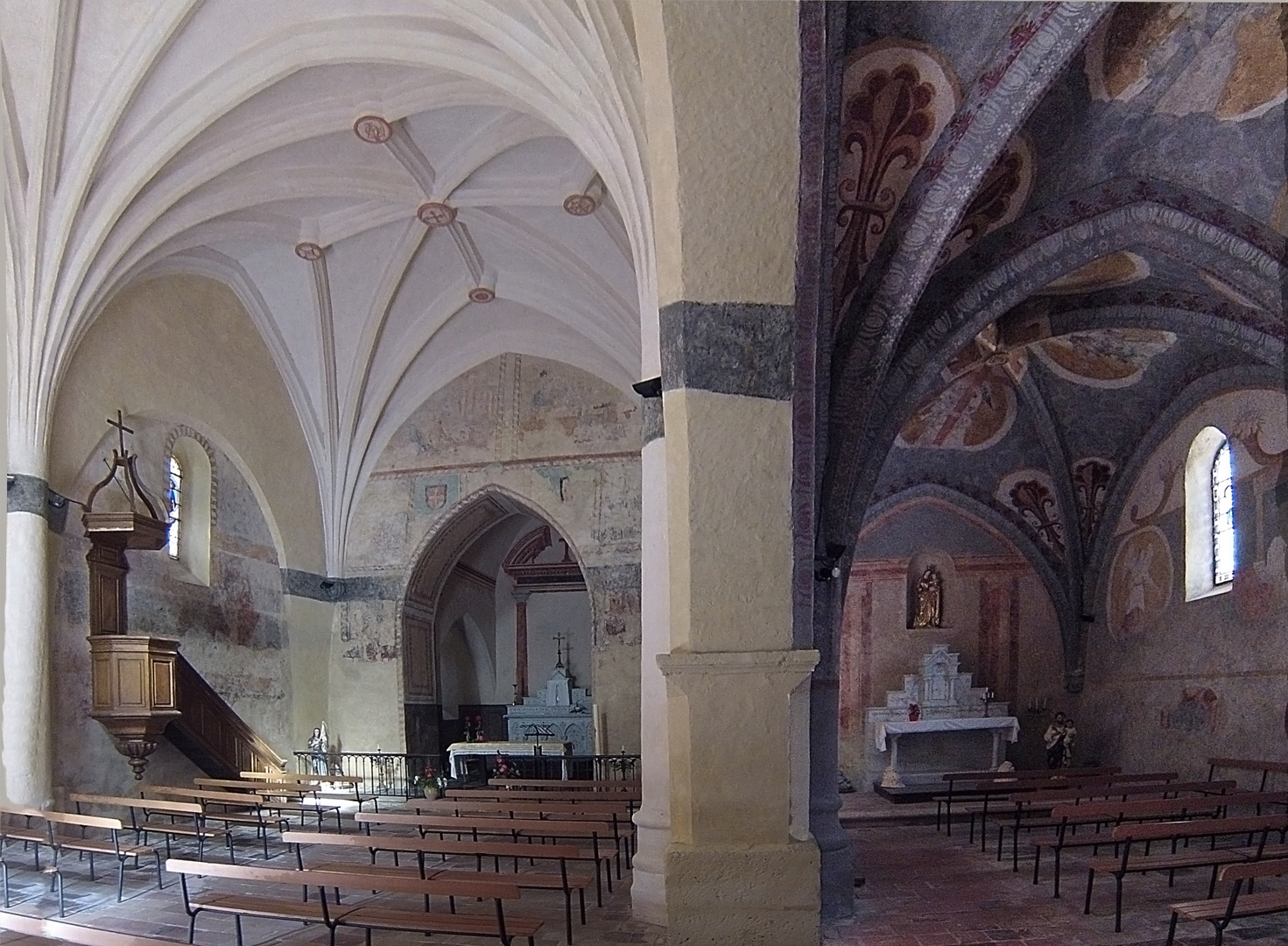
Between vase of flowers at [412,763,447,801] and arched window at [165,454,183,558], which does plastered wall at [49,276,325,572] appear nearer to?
arched window at [165,454,183,558]

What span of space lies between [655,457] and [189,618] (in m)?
8.74

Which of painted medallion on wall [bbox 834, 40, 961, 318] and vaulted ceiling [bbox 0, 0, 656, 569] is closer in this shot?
painted medallion on wall [bbox 834, 40, 961, 318]

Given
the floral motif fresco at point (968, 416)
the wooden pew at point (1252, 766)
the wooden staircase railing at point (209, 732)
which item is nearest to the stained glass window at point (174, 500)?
the wooden staircase railing at point (209, 732)

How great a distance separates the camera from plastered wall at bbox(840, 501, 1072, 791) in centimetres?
1769

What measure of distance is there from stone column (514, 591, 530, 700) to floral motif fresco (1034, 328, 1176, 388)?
13533mm

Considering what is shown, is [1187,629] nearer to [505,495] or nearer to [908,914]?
[908,914]

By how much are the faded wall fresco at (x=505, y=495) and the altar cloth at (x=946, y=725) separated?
4.16 meters

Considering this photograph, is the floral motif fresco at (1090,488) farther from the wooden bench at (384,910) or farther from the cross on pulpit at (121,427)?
the cross on pulpit at (121,427)

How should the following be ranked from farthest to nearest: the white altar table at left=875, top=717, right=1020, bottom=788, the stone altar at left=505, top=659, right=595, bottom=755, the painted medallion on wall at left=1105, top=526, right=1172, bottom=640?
the stone altar at left=505, top=659, right=595, bottom=755 < the white altar table at left=875, top=717, right=1020, bottom=788 < the painted medallion on wall at left=1105, top=526, right=1172, bottom=640

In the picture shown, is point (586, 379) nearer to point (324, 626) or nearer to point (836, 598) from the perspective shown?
point (324, 626)

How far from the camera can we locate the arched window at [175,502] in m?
14.2

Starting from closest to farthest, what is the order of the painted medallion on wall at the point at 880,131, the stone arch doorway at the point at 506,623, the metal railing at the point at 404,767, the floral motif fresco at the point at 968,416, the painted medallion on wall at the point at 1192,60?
the painted medallion on wall at the point at 880,131, the painted medallion on wall at the point at 1192,60, the floral motif fresco at the point at 968,416, the metal railing at the point at 404,767, the stone arch doorway at the point at 506,623

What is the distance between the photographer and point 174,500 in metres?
14.4

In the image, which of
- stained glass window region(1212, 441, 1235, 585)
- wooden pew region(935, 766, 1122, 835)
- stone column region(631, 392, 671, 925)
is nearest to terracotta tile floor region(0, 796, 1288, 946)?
stone column region(631, 392, 671, 925)
